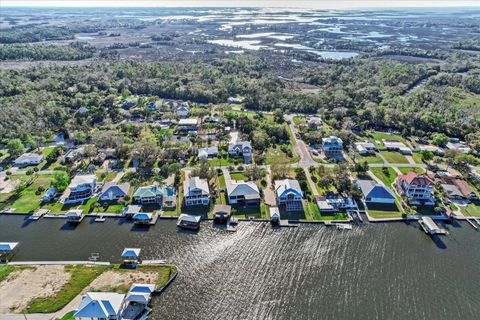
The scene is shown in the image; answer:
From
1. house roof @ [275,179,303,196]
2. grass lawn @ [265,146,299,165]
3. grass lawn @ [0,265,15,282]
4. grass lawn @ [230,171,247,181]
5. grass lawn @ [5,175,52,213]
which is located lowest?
grass lawn @ [5,175,52,213]

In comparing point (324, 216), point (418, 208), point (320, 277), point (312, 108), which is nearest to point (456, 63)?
point (312, 108)

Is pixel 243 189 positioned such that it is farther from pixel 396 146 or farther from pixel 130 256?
pixel 396 146

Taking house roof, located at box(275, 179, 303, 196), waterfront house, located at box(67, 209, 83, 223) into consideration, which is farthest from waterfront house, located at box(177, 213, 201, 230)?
waterfront house, located at box(67, 209, 83, 223)

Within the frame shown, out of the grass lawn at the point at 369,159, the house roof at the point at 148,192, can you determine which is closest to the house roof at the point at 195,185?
the house roof at the point at 148,192

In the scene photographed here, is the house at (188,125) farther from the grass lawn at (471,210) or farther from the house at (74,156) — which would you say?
the grass lawn at (471,210)

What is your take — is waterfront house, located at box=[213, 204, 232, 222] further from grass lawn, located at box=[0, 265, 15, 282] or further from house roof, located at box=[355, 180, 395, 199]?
grass lawn, located at box=[0, 265, 15, 282]

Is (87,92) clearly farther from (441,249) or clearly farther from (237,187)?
(441,249)
